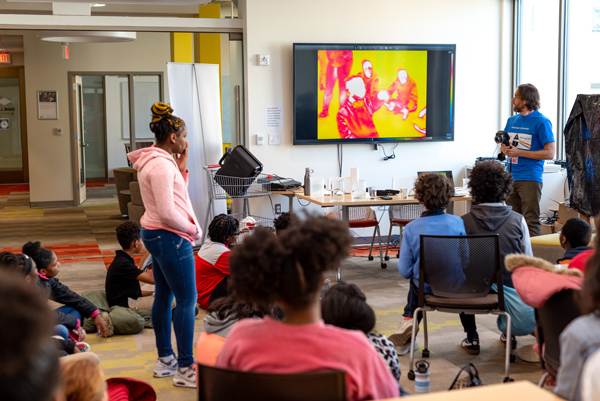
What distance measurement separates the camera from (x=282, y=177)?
683 centimetres

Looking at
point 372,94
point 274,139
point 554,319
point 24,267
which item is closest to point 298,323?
point 554,319

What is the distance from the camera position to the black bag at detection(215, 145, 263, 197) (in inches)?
230

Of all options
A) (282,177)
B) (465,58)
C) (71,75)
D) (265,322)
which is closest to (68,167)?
(71,75)

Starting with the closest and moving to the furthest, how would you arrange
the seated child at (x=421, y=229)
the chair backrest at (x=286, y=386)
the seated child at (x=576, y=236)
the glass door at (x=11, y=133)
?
the chair backrest at (x=286, y=386) → the seated child at (x=576, y=236) → the seated child at (x=421, y=229) → the glass door at (x=11, y=133)

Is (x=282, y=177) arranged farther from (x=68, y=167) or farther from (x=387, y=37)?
(x=68, y=167)

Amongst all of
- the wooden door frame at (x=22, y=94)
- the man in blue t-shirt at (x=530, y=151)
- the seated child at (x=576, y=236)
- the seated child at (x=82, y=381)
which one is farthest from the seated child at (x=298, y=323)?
the wooden door frame at (x=22, y=94)

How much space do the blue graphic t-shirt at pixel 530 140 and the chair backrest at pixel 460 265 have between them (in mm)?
2434

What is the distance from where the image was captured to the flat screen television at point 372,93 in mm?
6738

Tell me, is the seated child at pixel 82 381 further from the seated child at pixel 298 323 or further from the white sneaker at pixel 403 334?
the white sneaker at pixel 403 334

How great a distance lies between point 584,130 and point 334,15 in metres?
3.05

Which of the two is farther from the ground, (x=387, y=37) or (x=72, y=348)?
(x=387, y=37)

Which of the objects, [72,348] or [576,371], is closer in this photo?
[576,371]

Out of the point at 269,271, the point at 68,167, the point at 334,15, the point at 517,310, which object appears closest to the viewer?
the point at 269,271

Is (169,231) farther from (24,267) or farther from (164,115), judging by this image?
(24,267)
